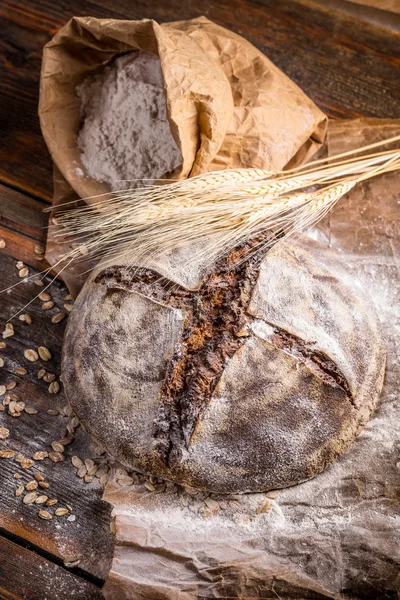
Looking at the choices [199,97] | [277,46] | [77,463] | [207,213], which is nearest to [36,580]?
[77,463]

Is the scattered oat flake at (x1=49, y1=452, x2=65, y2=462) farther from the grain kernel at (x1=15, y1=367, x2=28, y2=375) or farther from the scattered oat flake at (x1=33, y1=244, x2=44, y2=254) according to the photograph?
the scattered oat flake at (x1=33, y1=244, x2=44, y2=254)

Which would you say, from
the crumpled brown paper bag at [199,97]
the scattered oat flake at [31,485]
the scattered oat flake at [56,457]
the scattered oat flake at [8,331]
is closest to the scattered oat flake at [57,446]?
the scattered oat flake at [56,457]

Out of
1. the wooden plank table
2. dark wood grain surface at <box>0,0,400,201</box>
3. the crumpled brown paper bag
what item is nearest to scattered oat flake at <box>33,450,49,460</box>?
the wooden plank table

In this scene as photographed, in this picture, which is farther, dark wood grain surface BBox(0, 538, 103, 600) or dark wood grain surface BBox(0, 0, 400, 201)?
dark wood grain surface BBox(0, 0, 400, 201)

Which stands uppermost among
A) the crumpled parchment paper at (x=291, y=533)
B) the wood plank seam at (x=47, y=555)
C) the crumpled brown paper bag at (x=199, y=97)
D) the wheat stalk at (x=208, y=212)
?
the crumpled brown paper bag at (x=199, y=97)

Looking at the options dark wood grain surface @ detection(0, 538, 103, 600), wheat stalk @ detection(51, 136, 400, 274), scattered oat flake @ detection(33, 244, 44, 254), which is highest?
wheat stalk @ detection(51, 136, 400, 274)

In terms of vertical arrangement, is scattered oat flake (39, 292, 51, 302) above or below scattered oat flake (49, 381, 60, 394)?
above

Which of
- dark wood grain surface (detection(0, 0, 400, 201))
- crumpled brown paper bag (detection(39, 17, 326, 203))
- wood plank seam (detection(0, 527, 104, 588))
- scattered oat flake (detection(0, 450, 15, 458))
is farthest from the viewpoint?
dark wood grain surface (detection(0, 0, 400, 201))

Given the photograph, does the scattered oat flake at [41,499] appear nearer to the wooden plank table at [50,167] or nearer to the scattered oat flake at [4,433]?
the wooden plank table at [50,167]
